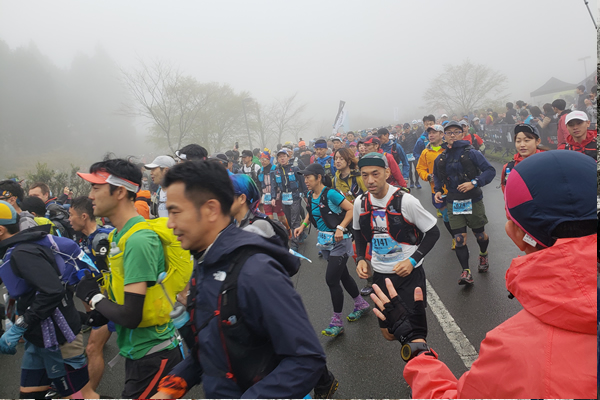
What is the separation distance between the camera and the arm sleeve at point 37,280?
2.62m

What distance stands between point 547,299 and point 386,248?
2.40m

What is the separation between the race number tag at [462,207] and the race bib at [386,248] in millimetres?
2310

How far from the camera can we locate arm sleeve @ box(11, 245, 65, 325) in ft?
8.59

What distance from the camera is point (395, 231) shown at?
131 inches

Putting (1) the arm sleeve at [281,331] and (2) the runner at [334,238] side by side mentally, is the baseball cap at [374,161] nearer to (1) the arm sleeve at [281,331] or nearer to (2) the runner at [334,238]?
(2) the runner at [334,238]

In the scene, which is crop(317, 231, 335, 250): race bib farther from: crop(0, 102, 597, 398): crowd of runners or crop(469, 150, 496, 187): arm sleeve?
crop(469, 150, 496, 187): arm sleeve

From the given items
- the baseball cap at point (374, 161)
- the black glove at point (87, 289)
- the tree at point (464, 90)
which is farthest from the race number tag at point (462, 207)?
the tree at point (464, 90)

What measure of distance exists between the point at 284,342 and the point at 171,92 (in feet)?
103

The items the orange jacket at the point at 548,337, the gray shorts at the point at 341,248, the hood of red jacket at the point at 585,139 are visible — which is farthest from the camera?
the hood of red jacket at the point at 585,139

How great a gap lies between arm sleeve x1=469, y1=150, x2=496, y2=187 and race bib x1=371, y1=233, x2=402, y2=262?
8.20ft

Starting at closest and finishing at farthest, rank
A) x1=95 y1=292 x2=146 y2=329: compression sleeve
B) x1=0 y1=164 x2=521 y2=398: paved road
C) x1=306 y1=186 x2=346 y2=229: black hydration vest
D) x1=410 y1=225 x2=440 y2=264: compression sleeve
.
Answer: x1=95 y1=292 x2=146 y2=329: compression sleeve < x1=410 y1=225 x2=440 y2=264: compression sleeve < x1=0 y1=164 x2=521 y2=398: paved road < x1=306 y1=186 x2=346 y2=229: black hydration vest

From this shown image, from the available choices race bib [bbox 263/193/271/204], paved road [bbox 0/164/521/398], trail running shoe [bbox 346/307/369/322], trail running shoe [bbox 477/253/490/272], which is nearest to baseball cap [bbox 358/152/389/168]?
paved road [bbox 0/164/521/398]

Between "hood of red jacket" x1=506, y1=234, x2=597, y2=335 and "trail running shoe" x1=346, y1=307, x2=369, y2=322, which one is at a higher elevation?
"hood of red jacket" x1=506, y1=234, x2=597, y2=335

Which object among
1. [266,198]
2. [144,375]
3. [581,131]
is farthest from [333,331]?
[266,198]
